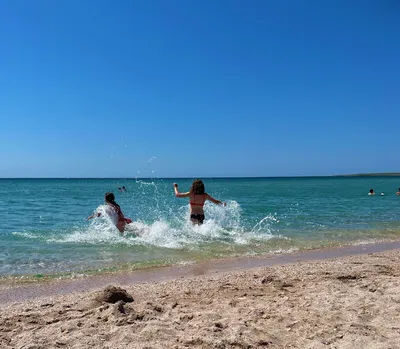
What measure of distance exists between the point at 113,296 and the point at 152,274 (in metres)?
2.21

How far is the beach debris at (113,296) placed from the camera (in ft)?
16.4

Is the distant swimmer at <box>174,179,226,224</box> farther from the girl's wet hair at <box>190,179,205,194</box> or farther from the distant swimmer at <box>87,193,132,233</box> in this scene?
the distant swimmer at <box>87,193,132,233</box>

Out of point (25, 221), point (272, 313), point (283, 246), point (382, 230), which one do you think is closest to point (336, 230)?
point (382, 230)

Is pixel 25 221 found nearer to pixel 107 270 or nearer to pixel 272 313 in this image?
pixel 107 270

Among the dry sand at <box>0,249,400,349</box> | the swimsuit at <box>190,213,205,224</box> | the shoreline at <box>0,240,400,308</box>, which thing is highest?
the swimsuit at <box>190,213,205,224</box>

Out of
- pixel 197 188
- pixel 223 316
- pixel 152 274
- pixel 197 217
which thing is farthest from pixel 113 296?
pixel 197 217

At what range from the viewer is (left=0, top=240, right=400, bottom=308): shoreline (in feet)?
20.1

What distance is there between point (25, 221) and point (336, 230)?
12152 mm

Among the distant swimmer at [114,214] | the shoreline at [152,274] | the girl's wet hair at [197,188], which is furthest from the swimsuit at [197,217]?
the shoreline at [152,274]

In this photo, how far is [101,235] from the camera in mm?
11844

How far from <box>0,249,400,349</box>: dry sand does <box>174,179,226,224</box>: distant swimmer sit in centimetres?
521

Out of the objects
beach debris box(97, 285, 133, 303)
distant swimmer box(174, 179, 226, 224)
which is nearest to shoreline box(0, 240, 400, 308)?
beach debris box(97, 285, 133, 303)

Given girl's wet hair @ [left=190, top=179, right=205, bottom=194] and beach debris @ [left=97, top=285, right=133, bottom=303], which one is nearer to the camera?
beach debris @ [left=97, top=285, right=133, bottom=303]

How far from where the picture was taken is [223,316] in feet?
14.6
